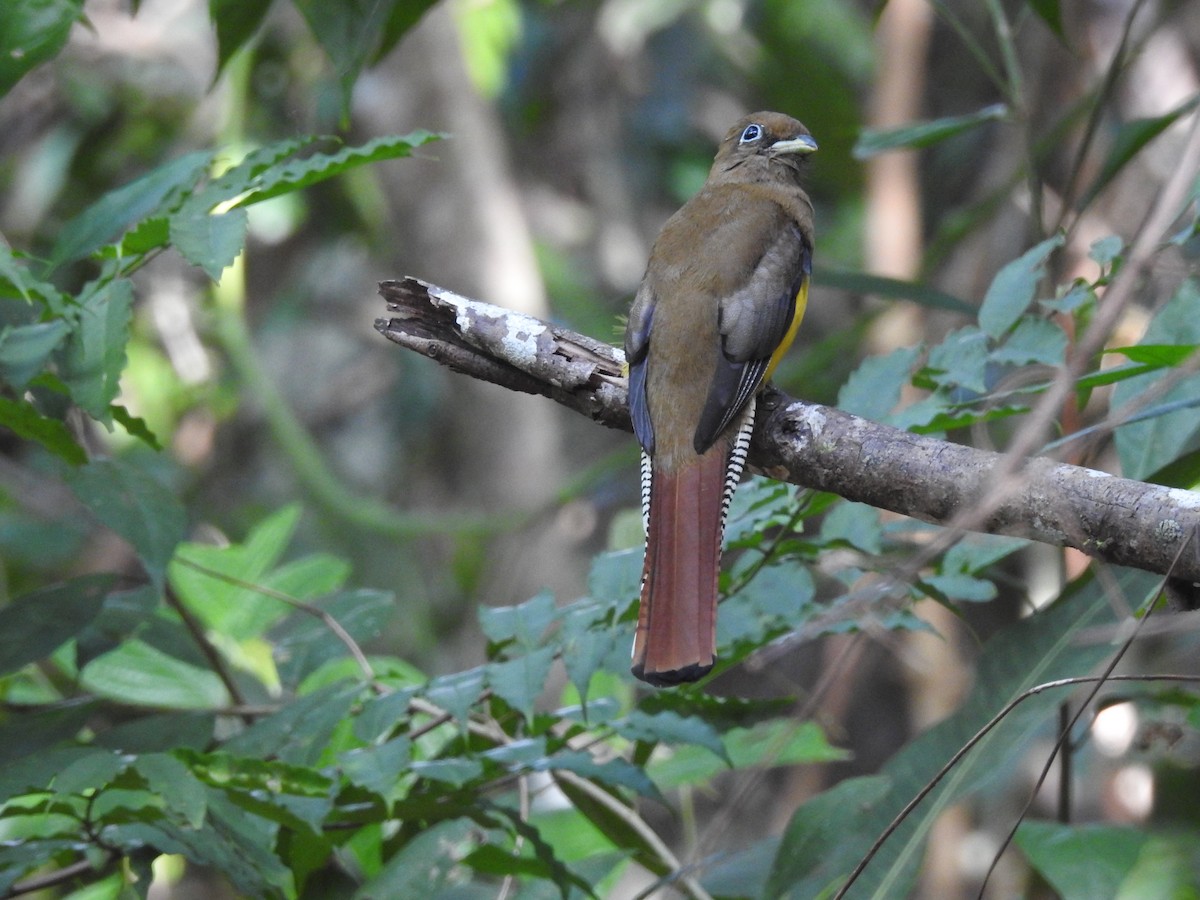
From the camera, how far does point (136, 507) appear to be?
84.6 inches

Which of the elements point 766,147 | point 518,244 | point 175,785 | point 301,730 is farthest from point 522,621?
point 518,244

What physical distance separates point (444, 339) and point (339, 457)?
5921 millimetres

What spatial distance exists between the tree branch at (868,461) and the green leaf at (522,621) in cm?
39

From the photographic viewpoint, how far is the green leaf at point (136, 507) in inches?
82.6

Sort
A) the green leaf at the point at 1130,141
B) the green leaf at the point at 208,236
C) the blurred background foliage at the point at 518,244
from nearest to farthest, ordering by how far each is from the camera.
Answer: the green leaf at the point at 208,236 → the green leaf at the point at 1130,141 → the blurred background foliage at the point at 518,244

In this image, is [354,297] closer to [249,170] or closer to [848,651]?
[249,170]

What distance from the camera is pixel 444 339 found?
228 centimetres

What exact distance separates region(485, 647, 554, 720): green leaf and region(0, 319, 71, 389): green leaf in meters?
0.86

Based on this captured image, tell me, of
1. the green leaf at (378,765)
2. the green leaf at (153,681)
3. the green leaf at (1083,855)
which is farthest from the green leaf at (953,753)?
the green leaf at (153,681)

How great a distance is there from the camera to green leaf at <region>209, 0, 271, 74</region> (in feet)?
7.70

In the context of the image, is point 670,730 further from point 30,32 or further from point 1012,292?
point 30,32

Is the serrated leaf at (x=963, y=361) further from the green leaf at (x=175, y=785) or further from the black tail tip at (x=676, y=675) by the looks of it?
the green leaf at (x=175, y=785)

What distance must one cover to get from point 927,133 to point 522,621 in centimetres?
163

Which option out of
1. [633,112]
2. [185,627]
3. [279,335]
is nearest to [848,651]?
[185,627]
